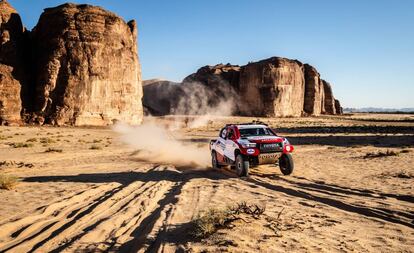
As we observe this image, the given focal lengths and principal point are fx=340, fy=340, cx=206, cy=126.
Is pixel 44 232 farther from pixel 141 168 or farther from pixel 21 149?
pixel 21 149

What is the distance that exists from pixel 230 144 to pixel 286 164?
7.31 ft

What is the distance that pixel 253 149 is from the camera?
39.1 ft

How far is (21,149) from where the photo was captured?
2258 centimetres

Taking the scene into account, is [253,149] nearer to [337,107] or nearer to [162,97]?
[162,97]

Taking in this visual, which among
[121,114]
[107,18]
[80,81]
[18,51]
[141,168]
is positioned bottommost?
[141,168]

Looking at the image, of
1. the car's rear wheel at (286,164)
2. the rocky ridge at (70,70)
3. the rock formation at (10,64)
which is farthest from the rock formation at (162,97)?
the car's rear wheel at (286,164)

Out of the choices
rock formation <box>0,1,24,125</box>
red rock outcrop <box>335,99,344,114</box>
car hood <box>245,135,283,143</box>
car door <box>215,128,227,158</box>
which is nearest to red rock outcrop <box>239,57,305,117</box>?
red rock outcrop <box>335,99,344,114</box>

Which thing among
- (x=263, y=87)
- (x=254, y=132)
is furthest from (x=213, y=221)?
(x=263, y=87)

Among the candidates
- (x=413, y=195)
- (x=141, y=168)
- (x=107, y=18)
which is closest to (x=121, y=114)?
(x=107, y=18)

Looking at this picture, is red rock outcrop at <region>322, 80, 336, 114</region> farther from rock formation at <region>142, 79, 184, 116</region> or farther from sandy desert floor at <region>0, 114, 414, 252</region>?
sandy desert floor at <region>0, 114, 414, 252</region>

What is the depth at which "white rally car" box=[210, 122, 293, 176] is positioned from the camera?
11984mm

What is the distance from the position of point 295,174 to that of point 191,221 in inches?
287

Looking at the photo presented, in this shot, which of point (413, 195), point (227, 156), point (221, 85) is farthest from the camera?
point (221, 85)

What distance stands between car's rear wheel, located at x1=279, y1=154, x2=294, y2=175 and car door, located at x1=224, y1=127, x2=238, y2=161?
183 cm
